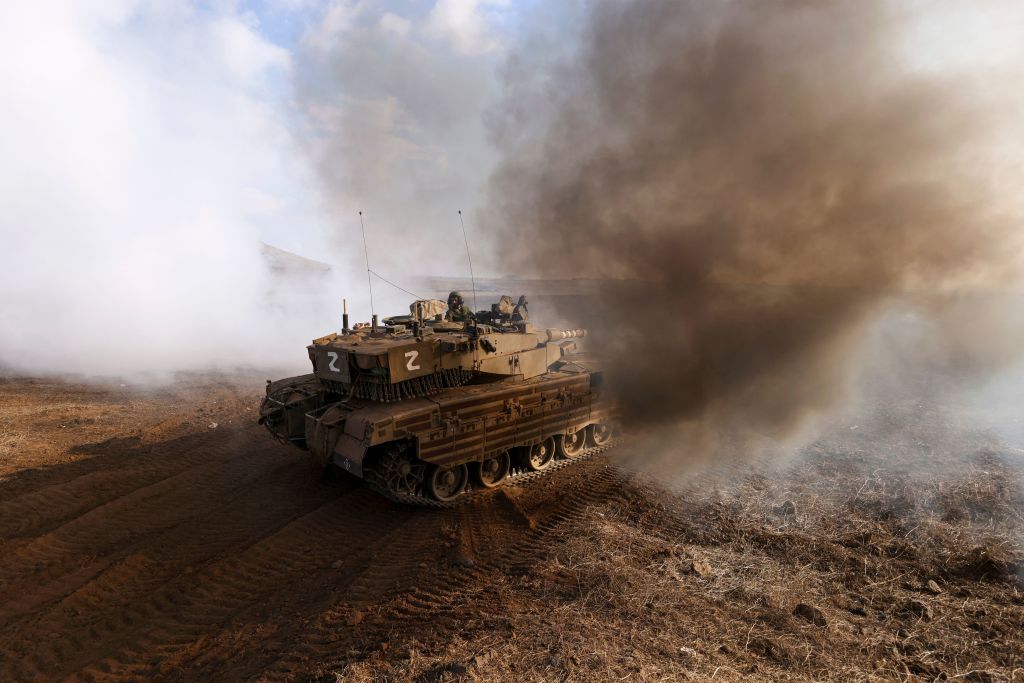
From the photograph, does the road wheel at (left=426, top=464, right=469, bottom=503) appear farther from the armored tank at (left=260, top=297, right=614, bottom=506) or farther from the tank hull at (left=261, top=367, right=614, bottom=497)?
the tank hull at (left=261, top=367, right=614, bottom=497)

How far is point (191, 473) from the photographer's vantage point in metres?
9.36

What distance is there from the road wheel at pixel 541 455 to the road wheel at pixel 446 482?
1266 mm

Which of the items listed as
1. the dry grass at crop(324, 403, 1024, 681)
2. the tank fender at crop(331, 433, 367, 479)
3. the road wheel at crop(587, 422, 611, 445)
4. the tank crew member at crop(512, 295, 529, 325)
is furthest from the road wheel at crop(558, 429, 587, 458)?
the tank fender at crop(331, 433, 367, 479)

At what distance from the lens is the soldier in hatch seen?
406 inches

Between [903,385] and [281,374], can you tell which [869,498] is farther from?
[281,374]

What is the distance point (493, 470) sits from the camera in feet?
29.0

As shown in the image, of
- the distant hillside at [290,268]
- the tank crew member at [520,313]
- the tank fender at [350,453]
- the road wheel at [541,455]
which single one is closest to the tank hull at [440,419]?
the tank fender at [350,453]

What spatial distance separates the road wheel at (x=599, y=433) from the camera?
1032 cm

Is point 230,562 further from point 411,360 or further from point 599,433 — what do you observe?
point 599,433

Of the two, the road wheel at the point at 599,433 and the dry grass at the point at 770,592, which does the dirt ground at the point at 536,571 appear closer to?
the dry grass at the point at 770,592

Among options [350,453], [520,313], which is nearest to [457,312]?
[520,313]

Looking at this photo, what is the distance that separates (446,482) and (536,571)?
283 cm

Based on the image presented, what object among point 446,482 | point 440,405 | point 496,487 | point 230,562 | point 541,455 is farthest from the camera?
point 541,455

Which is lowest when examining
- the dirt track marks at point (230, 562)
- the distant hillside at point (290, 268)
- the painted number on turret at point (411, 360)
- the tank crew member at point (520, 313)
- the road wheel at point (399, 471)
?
the dirt track marks at point (230, 562)
